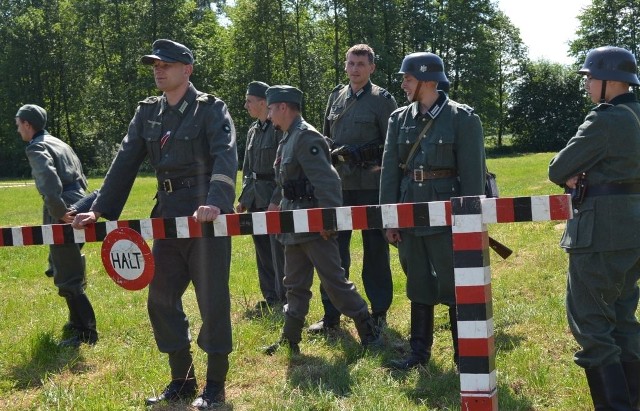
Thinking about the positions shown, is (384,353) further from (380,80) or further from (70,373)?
(380,80)

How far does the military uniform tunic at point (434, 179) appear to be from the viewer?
5.62 m

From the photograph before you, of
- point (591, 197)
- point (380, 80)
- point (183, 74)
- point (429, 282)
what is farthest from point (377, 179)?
point (380, 80)

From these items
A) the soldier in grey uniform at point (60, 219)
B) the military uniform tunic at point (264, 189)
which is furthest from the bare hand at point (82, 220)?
the military uniform tunic at point (264, 189)

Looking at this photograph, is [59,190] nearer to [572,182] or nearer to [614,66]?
[572,182]

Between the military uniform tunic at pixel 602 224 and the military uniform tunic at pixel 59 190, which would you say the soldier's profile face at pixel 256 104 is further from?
the military uniform tunic at pixel 602 224

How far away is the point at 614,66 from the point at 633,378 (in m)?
1.84

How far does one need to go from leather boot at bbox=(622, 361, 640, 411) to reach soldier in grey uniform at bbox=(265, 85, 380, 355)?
2.26m

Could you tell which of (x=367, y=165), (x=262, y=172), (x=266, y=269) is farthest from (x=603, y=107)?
(x=266, y=269)

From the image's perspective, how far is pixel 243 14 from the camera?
187 ft

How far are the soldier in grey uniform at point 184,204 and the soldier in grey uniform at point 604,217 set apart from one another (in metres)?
2.17

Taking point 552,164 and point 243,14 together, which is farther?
point 243,14

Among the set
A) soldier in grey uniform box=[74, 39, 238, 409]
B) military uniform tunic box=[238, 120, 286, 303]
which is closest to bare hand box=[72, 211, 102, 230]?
soldier in grey uniform box=[74, 39, 238, 409]

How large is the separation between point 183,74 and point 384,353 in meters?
2.64

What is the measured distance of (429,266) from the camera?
5844 mm
